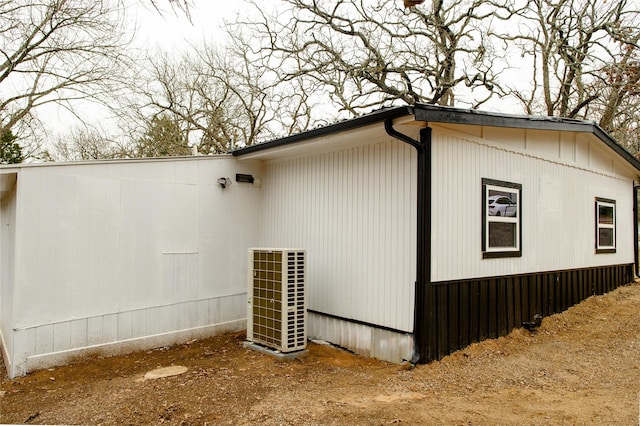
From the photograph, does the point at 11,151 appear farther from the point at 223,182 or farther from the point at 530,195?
the point at 530,195

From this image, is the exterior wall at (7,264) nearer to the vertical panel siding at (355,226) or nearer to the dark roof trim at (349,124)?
the dark roof trim at (349,124)

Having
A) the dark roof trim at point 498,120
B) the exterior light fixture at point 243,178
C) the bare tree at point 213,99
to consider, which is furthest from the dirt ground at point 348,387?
the bare tree at point 213,99

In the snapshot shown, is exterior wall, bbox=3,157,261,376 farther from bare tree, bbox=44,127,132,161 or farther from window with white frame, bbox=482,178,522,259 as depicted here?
bare tree, bbox=44,127,132,161

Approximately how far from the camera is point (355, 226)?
210 inches

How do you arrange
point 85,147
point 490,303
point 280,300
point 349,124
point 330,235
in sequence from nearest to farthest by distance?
point 349,124
point 280,300
point 490,303
point 330,235
point 85,147

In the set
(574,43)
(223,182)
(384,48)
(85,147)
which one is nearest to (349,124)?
(223,182)

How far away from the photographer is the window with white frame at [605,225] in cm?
748

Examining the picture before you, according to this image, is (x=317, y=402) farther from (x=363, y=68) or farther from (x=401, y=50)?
(x=401, y=50)

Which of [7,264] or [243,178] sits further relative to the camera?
[243,178]

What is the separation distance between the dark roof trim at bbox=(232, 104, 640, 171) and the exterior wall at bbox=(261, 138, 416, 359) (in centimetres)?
49

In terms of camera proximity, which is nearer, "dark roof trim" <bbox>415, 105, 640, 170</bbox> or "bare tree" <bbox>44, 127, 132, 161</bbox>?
"dark roof trim" <bbox>415, 105, 640, 170</bbox>

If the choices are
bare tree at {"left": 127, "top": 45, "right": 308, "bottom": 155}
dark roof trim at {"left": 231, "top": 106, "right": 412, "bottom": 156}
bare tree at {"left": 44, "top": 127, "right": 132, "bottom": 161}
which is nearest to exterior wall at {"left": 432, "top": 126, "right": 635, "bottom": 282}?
dark roof trim at {"left": 231, "top": 106, "right": 412, "bottom": 156}

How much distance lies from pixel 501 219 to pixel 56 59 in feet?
37.4

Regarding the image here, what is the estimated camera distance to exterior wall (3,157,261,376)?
459cm
